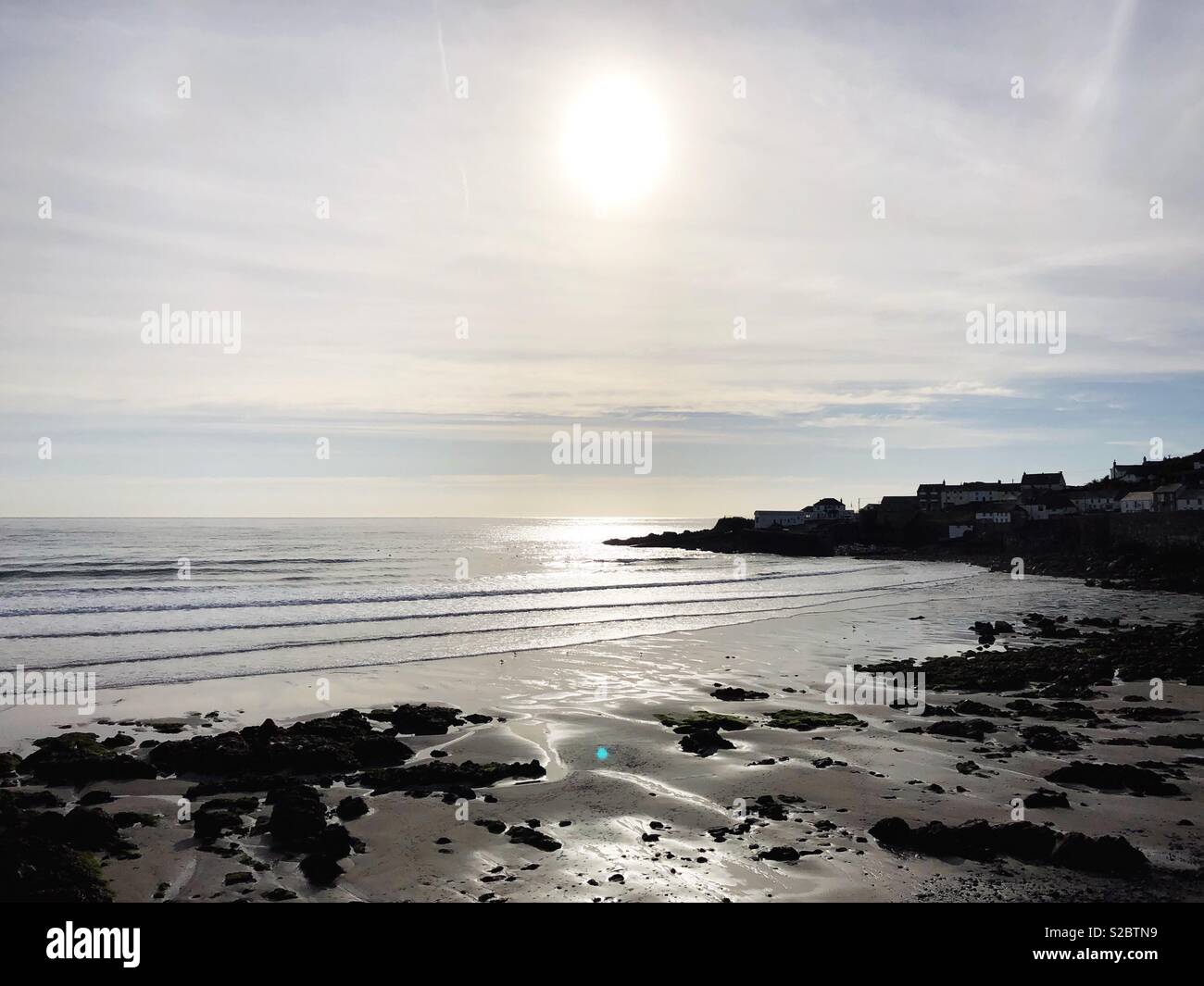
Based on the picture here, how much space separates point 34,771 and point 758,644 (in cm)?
2548

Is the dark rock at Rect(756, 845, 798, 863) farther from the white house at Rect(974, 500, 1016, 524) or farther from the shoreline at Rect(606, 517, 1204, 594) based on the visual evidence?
the white house at Rect(974, 500, 1016, 524)

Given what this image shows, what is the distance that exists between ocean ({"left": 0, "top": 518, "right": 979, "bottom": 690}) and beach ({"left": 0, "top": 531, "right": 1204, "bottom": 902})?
5.40 meters

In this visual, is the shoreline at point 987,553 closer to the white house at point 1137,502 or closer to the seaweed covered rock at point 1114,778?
the white house at point 1137,502

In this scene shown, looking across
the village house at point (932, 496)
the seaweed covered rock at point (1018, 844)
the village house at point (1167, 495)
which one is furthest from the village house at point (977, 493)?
the seaweed covered rock at point (1018, 844)

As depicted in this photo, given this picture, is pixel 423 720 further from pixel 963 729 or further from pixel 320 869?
pixel 963 729

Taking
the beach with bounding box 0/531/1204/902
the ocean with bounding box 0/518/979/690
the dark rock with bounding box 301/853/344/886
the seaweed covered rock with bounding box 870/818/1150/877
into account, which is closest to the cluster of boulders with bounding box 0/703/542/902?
the dark rock with bounding box 301/853/344/886

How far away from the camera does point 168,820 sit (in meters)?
13.9

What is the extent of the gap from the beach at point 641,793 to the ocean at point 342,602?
5.40 m

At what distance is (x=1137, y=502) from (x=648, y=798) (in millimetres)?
103802

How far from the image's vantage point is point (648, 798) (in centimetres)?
1490

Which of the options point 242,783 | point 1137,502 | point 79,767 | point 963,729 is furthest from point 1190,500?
point 79,767

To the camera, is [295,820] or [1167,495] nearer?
[295,820]

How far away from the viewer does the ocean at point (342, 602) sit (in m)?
31.9

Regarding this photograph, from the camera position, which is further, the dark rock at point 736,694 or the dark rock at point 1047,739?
the dark rock at point 736,694
